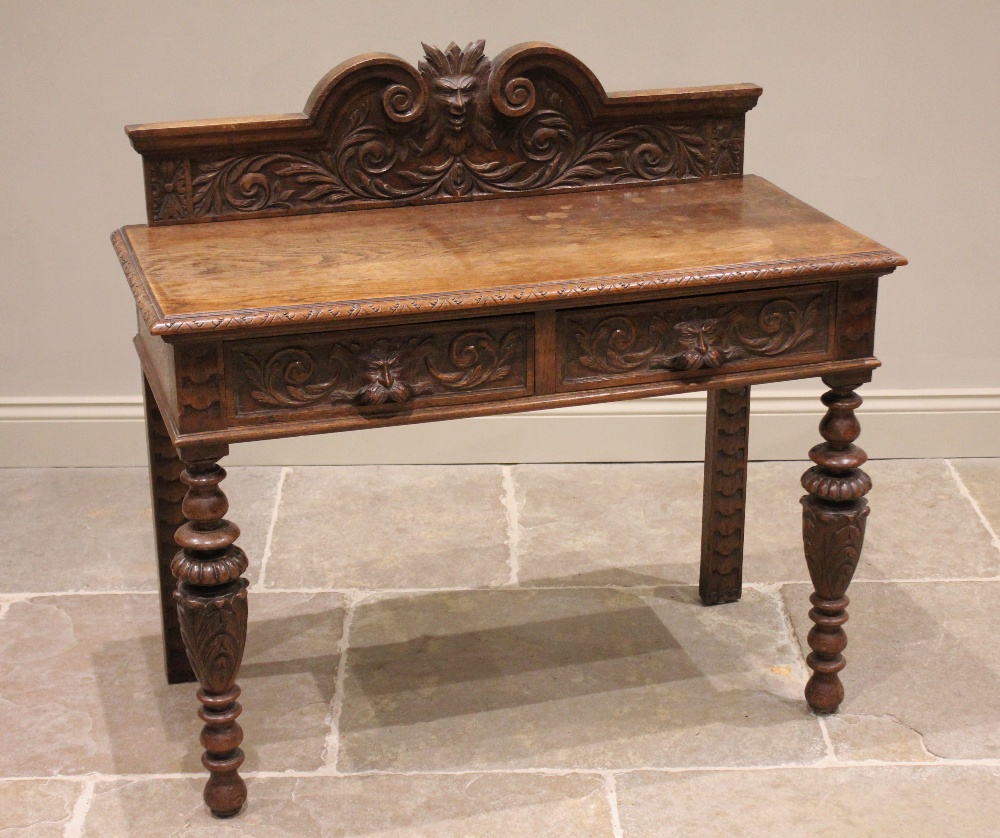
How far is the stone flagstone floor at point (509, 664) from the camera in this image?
272cm

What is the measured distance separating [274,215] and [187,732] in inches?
41.7

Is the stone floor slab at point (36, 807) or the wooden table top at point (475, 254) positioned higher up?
the wooden table top at point (475, 254)

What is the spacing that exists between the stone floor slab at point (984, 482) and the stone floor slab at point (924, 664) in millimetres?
422

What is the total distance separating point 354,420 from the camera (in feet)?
7.98

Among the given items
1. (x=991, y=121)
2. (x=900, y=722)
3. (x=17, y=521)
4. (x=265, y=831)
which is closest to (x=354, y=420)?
Result: (x=265, y=831)

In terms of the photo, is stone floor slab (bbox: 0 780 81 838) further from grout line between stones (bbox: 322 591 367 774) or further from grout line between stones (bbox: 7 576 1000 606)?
grout line between stones (bbox: 7 576 1000 606)

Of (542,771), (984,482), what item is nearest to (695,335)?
(542,771)

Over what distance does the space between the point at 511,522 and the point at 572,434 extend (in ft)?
1.40

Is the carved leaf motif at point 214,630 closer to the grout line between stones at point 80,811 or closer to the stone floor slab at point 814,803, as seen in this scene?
the grout line between stones at point 80,811

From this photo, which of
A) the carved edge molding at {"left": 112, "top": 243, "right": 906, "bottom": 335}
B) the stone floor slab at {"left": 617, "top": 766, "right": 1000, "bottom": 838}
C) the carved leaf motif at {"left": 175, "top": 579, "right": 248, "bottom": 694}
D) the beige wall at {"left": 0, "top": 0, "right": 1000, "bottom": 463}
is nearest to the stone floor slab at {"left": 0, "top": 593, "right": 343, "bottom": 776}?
the carved leaf motif at {"left": 175, "top": 579, "right": 248, "bottom": 694}

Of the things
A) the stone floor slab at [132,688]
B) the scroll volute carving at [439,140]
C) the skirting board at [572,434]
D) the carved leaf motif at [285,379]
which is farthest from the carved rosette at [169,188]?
the skirting board at [572,434]

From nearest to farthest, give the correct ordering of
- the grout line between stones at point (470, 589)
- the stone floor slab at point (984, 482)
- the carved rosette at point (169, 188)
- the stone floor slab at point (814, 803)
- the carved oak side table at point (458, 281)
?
the carved oak side table at point (458, 281) < the stone floor slab at point (814, 803) < the carved rosette at point (169, 188) < the grout line between stones at point (470, 589) < the stone floor slab at point (984, 482)

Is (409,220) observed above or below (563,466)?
above

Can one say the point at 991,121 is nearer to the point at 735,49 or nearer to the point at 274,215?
the point at 735,49
